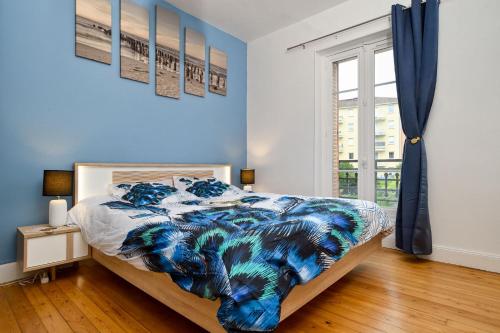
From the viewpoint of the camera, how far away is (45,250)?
2182 mm

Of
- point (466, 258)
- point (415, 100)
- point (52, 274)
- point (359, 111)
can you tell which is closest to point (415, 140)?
point (415, 100)

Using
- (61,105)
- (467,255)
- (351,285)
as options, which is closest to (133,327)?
(351,285)

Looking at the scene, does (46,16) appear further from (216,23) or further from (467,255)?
(467,255)

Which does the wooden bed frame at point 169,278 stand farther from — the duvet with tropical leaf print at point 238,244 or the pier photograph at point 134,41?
the pier photograph at point 134,41

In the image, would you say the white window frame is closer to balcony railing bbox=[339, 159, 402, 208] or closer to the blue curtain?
balcony railing bbox=[339, 159, 402, 208]

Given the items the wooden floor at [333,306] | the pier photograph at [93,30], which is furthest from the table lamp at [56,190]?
the pier photograph at [93,30]

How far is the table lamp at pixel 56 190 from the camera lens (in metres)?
2.29

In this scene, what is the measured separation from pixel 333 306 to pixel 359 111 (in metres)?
2.42

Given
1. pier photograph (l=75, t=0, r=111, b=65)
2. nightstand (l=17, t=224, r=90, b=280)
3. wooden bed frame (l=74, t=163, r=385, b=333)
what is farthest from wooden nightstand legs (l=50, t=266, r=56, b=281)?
pier photograph (l=75, t=0, r=111, b=65)

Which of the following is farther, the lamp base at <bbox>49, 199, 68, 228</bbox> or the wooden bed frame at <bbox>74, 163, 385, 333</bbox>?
the lamp base at <bbox>49, 199, 68, 228</bbox>

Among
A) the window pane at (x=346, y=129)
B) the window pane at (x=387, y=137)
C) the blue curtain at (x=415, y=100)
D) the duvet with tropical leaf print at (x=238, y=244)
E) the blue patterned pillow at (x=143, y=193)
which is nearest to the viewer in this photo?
the duvet with tropical leaf print at (x=238, y=244)

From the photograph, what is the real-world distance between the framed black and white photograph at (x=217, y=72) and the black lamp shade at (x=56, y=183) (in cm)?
219

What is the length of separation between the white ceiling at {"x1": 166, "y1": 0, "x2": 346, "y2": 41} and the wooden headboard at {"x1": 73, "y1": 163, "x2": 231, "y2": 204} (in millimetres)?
2017

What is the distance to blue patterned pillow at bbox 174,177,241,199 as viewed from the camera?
9.71ft
